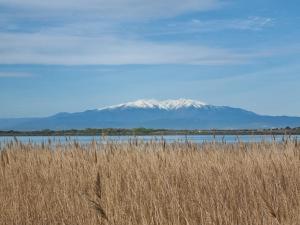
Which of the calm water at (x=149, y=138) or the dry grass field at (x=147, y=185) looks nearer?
the dry grass field at (x=147, y=185)

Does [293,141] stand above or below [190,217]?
above

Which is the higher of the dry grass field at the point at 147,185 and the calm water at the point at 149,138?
the calm water at the point at 149,138

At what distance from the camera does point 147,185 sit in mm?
8383

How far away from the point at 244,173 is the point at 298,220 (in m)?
3.77

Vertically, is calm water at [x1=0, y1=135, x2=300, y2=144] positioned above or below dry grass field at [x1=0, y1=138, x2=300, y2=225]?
above

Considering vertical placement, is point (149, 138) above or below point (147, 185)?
above

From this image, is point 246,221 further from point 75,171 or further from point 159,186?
point 75,171

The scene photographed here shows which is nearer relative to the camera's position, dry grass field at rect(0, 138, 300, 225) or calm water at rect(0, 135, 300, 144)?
dry grass field at rect(0, 138, 300, 225)

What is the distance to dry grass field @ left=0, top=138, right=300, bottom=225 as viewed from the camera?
6.73 meters

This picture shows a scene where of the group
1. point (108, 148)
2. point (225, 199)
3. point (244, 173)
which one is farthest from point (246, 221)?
point (108, 148)

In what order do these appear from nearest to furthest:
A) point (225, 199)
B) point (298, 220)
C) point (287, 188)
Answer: point (298, 220) → point (225, 199) → point (287, 188)

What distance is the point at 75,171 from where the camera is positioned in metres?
10.2

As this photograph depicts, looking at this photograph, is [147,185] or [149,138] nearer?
[147,185]

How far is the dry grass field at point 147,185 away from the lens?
6.73m
